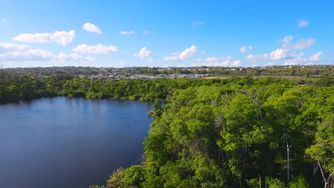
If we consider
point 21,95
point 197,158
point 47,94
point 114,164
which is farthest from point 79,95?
point 197,158

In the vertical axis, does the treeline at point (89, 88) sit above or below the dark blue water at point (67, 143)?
above

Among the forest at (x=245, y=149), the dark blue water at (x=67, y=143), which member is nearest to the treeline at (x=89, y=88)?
the dark blue water at (x=67, y=143)

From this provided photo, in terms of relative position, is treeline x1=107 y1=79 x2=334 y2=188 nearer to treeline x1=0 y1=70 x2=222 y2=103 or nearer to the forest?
the forest

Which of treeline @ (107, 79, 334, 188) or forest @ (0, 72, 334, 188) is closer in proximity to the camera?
forest @ (0, 72, 334, 188)

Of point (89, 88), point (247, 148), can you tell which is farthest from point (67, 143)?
point (89, 88)

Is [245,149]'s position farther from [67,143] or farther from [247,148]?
[67,143]

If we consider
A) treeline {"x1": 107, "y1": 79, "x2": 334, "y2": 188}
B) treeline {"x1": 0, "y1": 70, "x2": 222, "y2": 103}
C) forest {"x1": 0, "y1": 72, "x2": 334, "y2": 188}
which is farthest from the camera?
treeline {"x1": 0, "y1": 70, "x2": 222, "y2": 103}

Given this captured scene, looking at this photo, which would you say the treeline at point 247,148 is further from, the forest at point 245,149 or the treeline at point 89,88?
the treeline at point 89,88

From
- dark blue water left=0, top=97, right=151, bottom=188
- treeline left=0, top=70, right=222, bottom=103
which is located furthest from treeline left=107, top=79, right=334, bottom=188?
treeline left=0, top=70, right=222, bottom=103

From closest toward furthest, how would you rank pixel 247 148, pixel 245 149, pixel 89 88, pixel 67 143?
pixel 245 149
pixel 247 148
pixel 67 143
pixel 89 88
